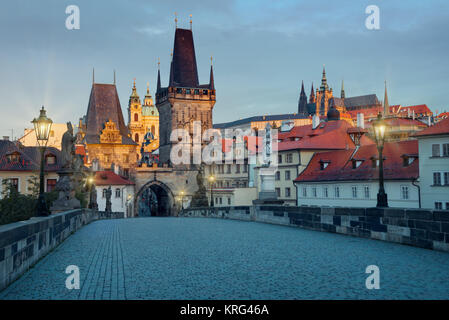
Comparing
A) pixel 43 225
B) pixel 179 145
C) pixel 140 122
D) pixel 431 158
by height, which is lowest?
pixel 43 225

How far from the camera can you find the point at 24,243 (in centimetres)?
845

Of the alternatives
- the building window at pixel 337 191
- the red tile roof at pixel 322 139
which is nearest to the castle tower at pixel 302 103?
the red tile roof at pixel 322 139

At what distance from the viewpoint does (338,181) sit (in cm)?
4750

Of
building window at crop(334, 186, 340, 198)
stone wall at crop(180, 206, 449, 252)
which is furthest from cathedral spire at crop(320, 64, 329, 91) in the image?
stone wall at crop(180, 206, 449, 252)

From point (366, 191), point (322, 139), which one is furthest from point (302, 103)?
point (366, 191)

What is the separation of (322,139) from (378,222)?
48.3m

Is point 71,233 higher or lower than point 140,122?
lower

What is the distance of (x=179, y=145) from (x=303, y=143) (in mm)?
30220

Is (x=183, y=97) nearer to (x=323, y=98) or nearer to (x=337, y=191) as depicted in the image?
(x=337, y=191)

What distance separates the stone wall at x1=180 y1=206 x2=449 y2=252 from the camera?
1044cm
